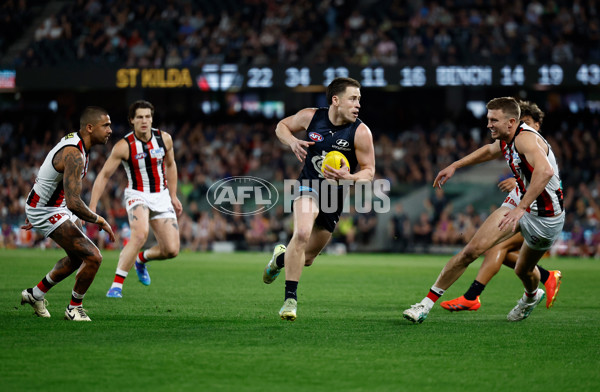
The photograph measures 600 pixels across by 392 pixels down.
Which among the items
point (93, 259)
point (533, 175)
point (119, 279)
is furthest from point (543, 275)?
point (119, 279)

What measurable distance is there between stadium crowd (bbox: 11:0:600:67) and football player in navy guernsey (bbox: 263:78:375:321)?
747 inches

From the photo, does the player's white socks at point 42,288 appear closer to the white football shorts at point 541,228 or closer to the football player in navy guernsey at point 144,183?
the football player in navy guernsey at point 144,183

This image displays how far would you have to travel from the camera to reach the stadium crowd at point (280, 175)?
26.1m

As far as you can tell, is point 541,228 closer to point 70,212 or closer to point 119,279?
point 70,212

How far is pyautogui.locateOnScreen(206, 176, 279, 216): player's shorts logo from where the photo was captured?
28109 mm

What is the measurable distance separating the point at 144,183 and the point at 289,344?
16.8 ft

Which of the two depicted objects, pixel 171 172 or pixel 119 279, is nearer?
pixel 119 279

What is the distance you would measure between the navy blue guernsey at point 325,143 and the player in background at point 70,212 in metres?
2.21

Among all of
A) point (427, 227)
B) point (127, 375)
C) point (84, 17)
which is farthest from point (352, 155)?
point (84, 17)

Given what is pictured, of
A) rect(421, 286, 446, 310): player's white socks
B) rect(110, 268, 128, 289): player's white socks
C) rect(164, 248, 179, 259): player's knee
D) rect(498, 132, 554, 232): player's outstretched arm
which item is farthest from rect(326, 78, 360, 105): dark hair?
rect(110, 268, 128, 289): player's white socks

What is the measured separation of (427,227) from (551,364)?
20.0 meters

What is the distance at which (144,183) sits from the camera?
451 inches

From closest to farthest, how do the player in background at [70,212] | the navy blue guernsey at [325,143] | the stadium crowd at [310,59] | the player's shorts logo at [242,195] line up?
the player in background at [70,212] → the navy blue guernsey at [325,143] → the stadium crowd at [310,59] → the player's shorts logo at [242,195]

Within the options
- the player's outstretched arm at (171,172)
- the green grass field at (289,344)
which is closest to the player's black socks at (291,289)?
the green grass field at (289,344)
